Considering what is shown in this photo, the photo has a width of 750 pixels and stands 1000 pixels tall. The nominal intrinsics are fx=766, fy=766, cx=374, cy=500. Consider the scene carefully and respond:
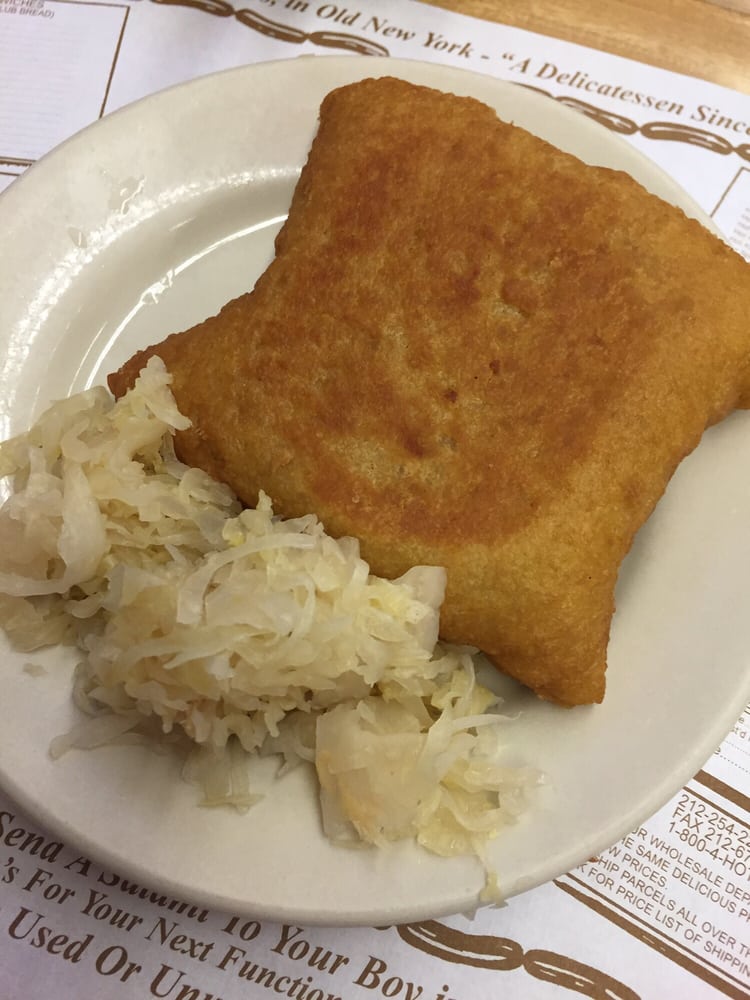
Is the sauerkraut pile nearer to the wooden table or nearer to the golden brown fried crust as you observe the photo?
the golden brown fried crust

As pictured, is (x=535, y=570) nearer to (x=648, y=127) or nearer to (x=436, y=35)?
(x=648, y=127)

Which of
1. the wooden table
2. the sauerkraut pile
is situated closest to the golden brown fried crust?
the sauerkraut pile

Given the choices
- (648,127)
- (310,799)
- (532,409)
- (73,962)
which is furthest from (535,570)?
(648,127)

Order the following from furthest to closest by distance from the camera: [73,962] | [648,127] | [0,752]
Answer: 1. [648,127]
2. [73,962]
3. [0,752]

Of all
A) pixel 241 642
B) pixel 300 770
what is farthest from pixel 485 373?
pixel 300 770

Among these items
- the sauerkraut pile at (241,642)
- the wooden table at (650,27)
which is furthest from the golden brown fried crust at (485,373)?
the wooden table at (650,27)

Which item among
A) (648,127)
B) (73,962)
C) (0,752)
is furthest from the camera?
(648,127)

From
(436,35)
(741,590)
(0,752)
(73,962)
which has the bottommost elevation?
(73,962)
